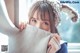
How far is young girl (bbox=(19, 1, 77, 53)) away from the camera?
114 cm

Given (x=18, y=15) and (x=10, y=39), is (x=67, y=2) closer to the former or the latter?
(x=18, y=15)

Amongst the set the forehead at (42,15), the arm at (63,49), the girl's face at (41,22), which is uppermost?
the forehead at (42,15)

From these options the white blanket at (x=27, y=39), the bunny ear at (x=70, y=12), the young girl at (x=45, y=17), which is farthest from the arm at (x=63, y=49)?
the bunny ear at (x=70, y=12)

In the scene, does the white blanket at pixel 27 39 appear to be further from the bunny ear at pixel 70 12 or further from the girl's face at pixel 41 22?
the bunny ear at pixel 70 12

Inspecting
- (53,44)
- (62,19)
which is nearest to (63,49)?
(53,44)

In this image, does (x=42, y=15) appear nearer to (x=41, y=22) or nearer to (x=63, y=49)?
(x=41, y=22)

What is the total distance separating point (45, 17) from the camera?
1.15m

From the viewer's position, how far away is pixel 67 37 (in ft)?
4.07

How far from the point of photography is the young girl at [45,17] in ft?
3.76

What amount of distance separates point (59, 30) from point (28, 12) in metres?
0.27

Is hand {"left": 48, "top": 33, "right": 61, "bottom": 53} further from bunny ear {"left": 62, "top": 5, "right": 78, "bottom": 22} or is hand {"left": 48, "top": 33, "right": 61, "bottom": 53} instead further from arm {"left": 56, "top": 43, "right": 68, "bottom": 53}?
bunny ear {"left": 62, "top": 5, "right": 78, "bottom": 22}

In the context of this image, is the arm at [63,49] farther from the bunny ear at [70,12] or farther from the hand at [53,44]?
the bunny ear at [70,12]

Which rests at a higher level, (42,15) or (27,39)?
(42,15)

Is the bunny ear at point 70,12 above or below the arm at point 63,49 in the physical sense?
above
